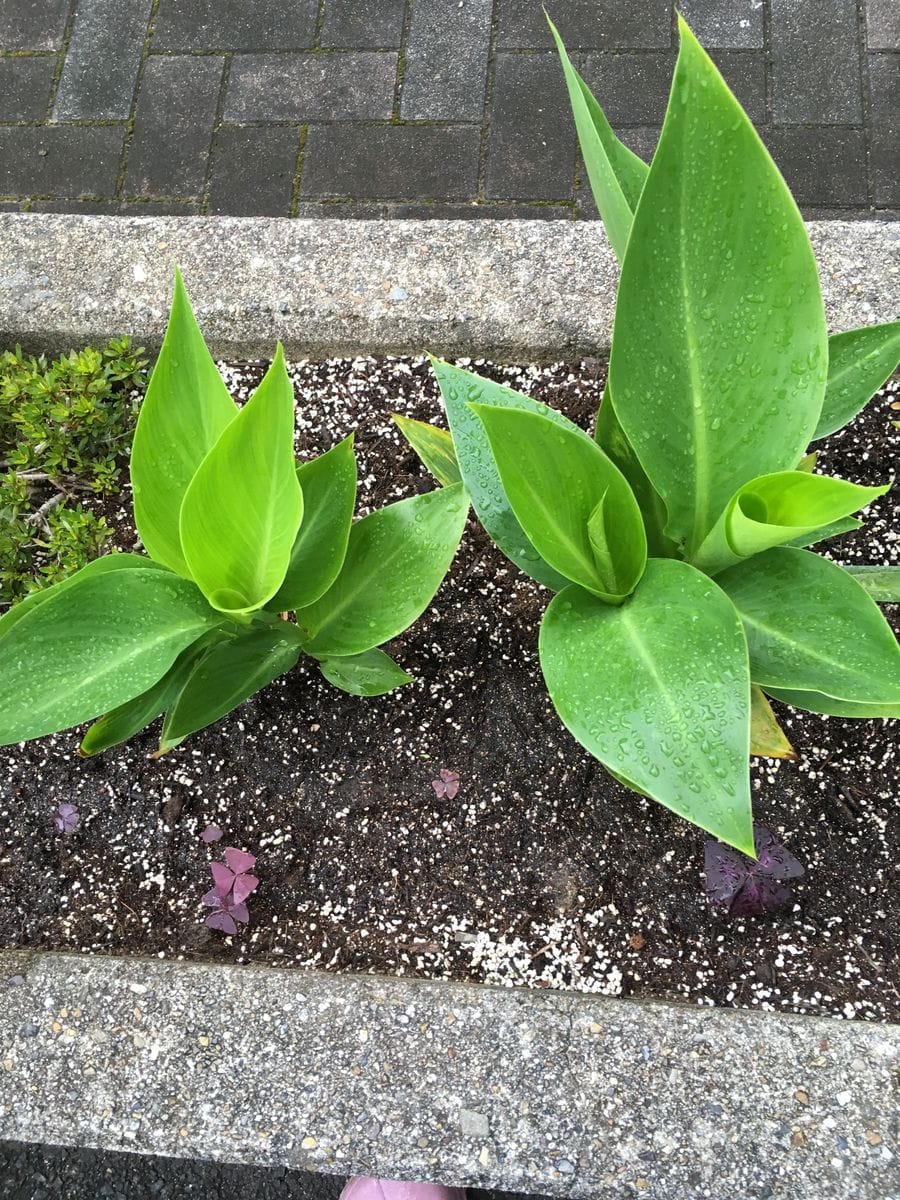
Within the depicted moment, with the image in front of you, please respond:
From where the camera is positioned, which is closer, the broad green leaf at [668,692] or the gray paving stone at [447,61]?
the broad green leaf at [668,692]

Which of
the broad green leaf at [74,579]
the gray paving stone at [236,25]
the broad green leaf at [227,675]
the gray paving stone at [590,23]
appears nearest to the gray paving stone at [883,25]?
the gray paving stone at [590,23]

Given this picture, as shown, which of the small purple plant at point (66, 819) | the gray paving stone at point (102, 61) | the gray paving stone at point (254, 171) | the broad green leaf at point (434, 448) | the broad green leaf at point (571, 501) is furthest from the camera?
the gray paving stone at point (102, 61)

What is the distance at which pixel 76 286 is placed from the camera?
1.52 meters

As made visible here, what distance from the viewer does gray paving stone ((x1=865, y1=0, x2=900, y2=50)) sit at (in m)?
2.10

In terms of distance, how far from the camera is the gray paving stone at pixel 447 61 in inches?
84.0

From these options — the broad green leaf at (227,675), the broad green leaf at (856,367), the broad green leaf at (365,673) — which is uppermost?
the broad green leaf at (856,367)

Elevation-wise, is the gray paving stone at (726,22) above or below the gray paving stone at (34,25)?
above

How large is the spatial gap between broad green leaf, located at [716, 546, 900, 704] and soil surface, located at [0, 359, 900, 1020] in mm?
438

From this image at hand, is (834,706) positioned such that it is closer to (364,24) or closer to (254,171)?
(254,171)

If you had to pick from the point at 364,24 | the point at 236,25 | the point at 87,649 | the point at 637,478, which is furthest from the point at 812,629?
the point at 236,25

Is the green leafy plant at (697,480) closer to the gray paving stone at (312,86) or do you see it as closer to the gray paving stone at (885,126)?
the gray paving stone at (885,126)

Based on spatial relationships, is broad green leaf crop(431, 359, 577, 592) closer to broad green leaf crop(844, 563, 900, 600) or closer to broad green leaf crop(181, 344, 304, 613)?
broad green leaf crop(181, 344, 304, 613)

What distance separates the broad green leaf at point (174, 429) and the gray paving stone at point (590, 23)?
1641 mm

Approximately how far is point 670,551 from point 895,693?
32 centimetres
